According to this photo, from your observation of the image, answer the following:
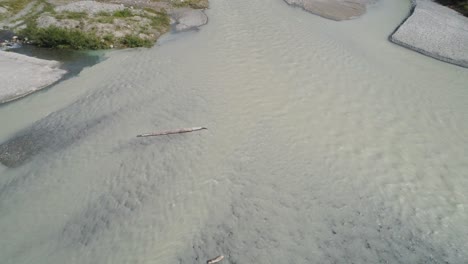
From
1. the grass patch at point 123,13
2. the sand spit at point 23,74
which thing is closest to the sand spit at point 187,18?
the grass patch at point 123,13

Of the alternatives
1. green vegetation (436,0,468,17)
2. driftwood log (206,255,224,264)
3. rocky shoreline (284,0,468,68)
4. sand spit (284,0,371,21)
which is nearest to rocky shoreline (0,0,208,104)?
sand spit (284,0,371,21)

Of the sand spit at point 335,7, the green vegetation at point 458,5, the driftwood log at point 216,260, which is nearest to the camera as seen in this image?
the driftwood log at point 216,260

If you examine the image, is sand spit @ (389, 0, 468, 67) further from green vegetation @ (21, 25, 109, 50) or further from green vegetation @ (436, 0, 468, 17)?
green vegetation @ (21, 25, 109, 50)

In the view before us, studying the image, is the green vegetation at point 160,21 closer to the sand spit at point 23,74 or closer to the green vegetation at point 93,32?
the green vegetation at point 93,32

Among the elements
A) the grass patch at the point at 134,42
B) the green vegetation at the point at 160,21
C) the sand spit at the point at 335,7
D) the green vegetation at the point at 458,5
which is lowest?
the grass patch at the point at 134,42

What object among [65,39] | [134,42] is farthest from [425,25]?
[65,39]

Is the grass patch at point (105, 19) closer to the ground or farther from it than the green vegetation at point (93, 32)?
farther from it
